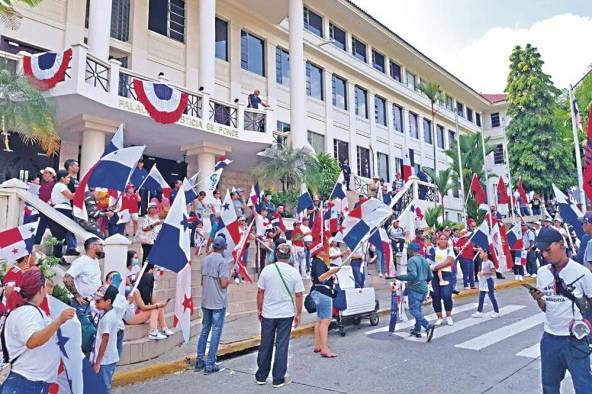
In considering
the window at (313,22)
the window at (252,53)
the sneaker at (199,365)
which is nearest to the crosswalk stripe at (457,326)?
the sneaker at (199,365)

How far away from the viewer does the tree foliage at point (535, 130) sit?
3131 cm

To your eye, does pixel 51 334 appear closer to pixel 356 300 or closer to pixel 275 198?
pixel 356 300

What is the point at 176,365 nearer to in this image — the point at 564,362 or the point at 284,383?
the point at 284,383

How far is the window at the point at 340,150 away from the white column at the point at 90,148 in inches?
572

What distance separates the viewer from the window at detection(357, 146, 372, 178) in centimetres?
2717

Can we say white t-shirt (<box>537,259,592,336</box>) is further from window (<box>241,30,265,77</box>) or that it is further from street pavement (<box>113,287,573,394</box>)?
window (<box>241,30,265,77</box>)

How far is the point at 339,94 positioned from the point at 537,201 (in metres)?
16.0

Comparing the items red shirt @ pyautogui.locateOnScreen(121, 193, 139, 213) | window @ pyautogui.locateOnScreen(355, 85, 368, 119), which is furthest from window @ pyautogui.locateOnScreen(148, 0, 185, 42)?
window @ pyautogui.locateOnScreen(355, 85, 368, 119)

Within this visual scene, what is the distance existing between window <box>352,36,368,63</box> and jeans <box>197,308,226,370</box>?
24.0 meters

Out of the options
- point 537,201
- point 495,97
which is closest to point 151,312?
point 537,201

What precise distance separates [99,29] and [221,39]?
23.9 ft

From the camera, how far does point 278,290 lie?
557cm

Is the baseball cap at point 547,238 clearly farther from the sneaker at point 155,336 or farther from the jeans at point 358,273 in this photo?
the jeans at point 358,273

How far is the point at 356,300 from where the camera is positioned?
27.6 feet
